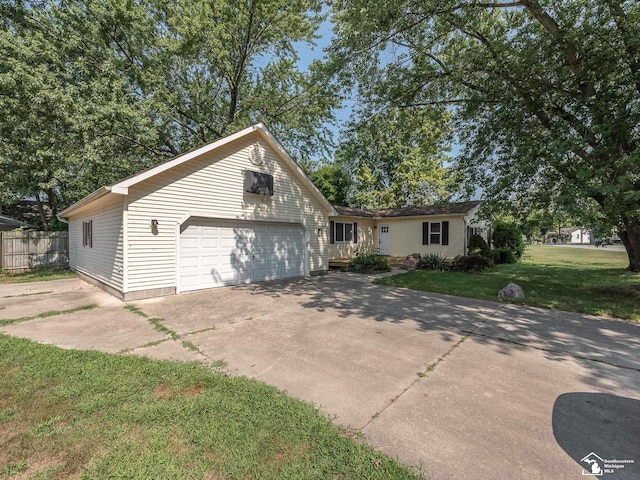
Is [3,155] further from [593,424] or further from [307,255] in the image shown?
[593,424]

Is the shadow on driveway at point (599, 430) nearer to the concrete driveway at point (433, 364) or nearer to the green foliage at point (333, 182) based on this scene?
the concrete driveway at point (433, 364)

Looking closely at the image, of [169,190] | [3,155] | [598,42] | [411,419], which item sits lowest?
[411,419]

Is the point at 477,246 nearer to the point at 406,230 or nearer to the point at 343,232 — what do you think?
the point at 406,230

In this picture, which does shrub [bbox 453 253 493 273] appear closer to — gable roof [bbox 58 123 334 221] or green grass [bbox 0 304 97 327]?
gable roof [bbox 58 123 334 221]

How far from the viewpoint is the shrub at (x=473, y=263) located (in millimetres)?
12766

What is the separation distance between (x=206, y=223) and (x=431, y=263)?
10501mm

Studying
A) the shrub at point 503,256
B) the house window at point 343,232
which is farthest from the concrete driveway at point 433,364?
the shrub at point 503,256

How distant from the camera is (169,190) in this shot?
7902mm

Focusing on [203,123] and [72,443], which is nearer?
[72,443]

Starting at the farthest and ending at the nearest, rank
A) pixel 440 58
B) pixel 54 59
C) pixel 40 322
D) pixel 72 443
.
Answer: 1. pixel 54 59
2. pixel 440 58
3. pixel 40 322
4. pixel 72 443

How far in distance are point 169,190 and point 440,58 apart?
33.8ft

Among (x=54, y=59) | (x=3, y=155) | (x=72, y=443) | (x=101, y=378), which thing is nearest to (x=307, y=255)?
(x=101, y=378)

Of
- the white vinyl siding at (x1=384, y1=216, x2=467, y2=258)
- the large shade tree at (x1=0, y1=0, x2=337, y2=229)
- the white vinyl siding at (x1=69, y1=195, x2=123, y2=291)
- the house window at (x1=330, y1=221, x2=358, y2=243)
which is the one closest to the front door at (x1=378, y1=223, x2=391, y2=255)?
the white vinyl siding at (x1=384, y1=216, x2=467, y2=258)

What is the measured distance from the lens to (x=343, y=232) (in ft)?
51.8
